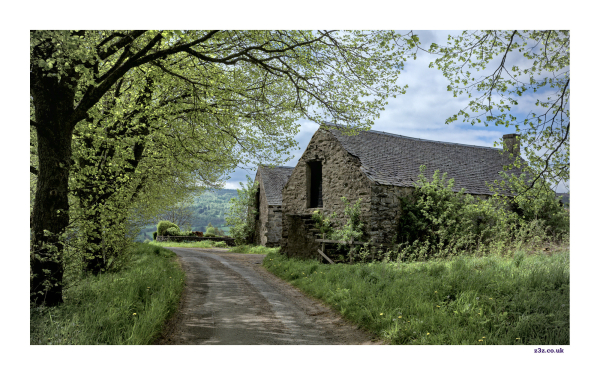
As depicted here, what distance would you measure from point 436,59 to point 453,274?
3841 millimetres

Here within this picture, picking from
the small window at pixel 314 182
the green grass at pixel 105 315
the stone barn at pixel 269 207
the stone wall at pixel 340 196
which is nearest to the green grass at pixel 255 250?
the stone barn at pixel 269 207

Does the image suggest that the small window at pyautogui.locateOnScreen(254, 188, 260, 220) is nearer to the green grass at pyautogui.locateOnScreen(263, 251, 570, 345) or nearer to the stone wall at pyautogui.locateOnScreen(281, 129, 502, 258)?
the stone wall at pyautogui.locateOnScreen(281, 129, 502, 258)

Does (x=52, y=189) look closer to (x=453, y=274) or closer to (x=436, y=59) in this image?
(x=436, y=59)

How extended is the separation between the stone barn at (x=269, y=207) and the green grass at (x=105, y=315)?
15391 millimetres

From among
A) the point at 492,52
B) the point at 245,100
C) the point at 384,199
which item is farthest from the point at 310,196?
the point at 492,52

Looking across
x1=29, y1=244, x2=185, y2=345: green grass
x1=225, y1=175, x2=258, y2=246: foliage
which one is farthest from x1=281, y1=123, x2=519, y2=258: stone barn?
x1=225, y1=175, x2=258, y2=246: foliage

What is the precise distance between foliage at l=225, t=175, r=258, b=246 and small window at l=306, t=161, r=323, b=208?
9.33 metres

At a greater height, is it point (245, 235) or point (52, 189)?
point (52, 189)

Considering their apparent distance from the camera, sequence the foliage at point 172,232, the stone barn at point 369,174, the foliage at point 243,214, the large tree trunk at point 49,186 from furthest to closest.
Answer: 1. the foliage at point 172,232
2. the foliage at point 243,214
3. the stone barn at point 369,174
4. the large tree trunk at point 49,186

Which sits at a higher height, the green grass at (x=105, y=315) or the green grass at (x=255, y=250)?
the green grass at (x=105, y=315)

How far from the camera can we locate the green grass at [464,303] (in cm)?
482

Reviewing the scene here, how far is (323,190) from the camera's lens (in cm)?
1515

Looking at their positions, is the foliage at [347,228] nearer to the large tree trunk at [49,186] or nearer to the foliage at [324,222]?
the foliage at [324,222]

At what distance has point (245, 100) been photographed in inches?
365
